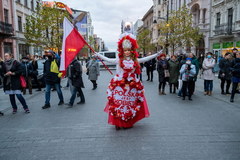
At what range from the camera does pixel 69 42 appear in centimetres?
536

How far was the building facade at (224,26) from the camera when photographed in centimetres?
2083

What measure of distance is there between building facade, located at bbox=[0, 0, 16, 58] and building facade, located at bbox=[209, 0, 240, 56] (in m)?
23.5

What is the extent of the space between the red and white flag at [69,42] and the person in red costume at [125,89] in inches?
47.8

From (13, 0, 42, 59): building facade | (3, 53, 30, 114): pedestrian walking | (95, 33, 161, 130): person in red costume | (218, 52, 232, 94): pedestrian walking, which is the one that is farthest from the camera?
(13, 0, 42, 59): building facade

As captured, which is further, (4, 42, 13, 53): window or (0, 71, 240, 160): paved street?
(4, 42, 13, 53): window

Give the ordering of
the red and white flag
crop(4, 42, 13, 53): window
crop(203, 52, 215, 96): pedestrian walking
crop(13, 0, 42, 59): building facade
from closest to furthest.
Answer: the red and white flag < crop(203, 52, 215, 96): pedestrian walking < crop(4, 42, 13, 53): window < crop(13, 0, 42, 59): building facade

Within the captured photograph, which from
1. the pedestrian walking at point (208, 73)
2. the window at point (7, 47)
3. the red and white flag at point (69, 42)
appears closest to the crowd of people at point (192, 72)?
the pedestrian walking at point (208, 73)

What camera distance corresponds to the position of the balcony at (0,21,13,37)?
2277cm

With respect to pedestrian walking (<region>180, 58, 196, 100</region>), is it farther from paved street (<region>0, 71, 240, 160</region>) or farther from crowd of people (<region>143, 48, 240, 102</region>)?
paved street (<region>0, 71, 240, 160</region>)

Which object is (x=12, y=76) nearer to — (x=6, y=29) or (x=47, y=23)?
(x=47, y=23)

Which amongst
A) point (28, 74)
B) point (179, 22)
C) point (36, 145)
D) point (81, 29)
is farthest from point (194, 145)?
point (81, 29)

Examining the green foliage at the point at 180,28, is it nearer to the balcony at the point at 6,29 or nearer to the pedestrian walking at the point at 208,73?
the pedestrian walking at the point at 208,73

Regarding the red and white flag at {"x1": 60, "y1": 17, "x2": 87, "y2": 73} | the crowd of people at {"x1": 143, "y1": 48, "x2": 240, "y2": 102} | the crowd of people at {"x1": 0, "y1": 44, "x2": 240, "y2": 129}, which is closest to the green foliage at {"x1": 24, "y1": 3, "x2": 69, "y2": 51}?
the crowd of people at {"x1": 0, "y1": 44, "x2": 240, "y2": 129}

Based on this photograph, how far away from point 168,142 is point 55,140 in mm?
2228
